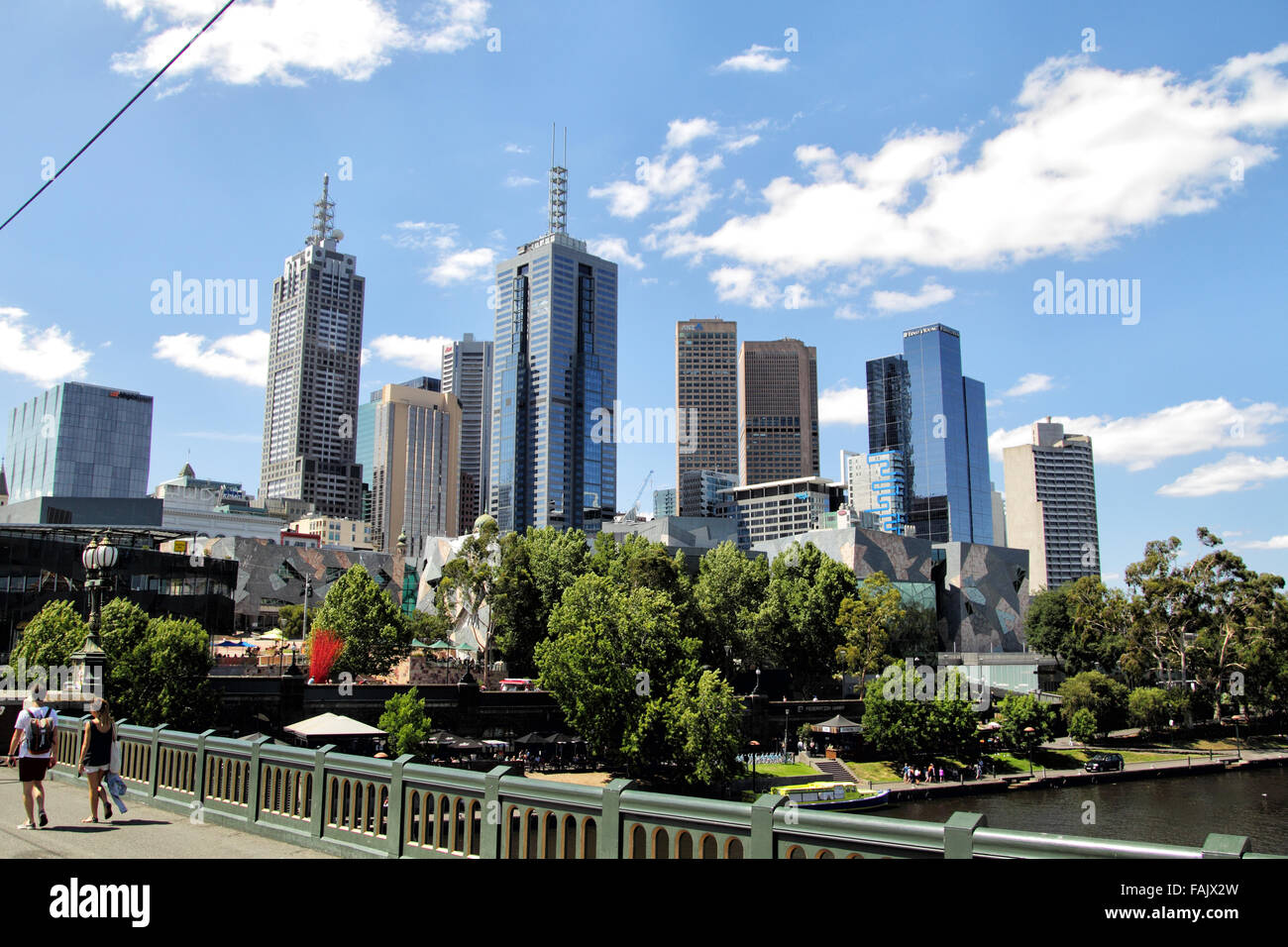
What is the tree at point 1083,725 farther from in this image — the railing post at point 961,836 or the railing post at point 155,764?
the railing post at point 961,836

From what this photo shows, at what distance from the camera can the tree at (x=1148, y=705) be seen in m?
82.1

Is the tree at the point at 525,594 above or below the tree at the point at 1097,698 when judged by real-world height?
above

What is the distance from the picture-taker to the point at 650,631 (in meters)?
55.1

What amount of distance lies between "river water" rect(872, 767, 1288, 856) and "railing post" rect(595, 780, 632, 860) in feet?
151

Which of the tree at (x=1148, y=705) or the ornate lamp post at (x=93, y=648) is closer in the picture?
the ornate lamp post at (x=93, y=648)

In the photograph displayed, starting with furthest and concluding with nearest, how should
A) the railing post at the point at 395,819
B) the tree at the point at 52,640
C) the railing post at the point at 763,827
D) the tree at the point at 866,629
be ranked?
the tree at the point at 866,629 → the tree at the point at 52,640 → the railing post at the point at 395,819 → the railing post at the point at 763,827

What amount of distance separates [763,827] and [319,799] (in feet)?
22.2

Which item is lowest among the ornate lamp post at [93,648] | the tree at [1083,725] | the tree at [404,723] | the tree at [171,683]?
the tree at [1083,725]

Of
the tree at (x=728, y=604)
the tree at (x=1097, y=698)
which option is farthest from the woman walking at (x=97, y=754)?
the tree at (x=1097, y=698)

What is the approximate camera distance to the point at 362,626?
6600 centimetres

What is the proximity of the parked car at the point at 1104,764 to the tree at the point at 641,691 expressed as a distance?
113ft

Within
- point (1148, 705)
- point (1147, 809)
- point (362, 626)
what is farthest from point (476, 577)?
point (1148, 705)

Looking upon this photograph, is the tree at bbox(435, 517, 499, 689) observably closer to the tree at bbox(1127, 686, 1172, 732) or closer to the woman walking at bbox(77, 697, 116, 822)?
the tree at bbox(1127, 686, 1172, 732)
